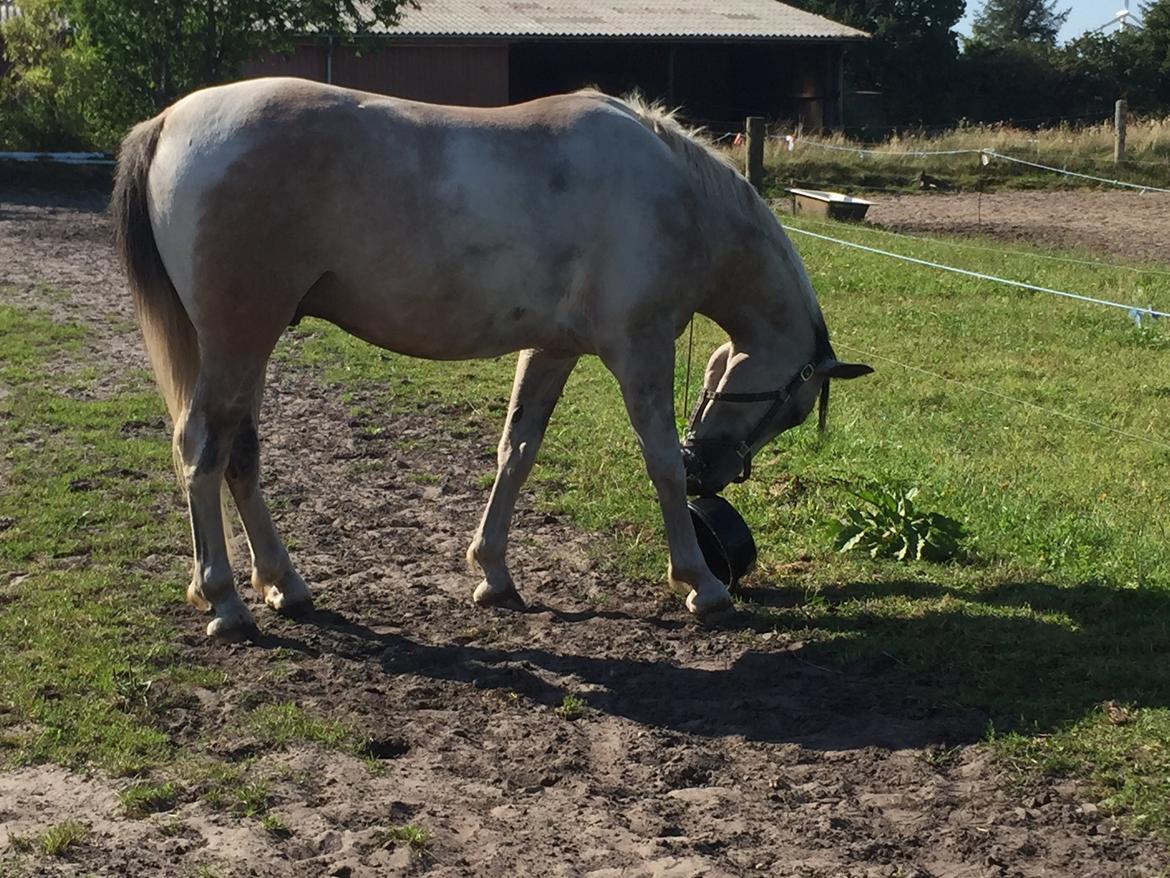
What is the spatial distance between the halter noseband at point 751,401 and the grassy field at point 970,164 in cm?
1804

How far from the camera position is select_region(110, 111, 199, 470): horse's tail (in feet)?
17.3

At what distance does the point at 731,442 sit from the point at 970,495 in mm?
1664

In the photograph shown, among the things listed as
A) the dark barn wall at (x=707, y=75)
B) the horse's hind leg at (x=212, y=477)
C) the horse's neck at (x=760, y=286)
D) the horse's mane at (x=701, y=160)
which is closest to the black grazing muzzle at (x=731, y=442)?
the horse's neck at (x=760, y=286)

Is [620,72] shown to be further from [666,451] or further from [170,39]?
[666,451]

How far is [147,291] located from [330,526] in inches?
71.4

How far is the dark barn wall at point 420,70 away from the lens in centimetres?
2938

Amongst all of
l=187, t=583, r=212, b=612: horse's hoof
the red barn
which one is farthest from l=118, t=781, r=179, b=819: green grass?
the red barn

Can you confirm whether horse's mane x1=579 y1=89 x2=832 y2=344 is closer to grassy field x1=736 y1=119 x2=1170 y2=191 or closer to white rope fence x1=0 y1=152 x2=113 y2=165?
grassy field x1=736 y1=119 x2=1170 y2=191

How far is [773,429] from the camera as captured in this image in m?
6.13

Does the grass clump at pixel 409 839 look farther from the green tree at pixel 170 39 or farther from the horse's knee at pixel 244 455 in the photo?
the green tree at pixel 170 39

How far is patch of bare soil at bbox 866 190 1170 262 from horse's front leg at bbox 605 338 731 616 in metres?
11.9

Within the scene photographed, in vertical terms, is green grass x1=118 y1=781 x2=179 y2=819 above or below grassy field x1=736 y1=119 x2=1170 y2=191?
below

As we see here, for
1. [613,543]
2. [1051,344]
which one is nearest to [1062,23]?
[1051,344]

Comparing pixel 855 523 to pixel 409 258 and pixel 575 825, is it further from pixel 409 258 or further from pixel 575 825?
pixel 575 825
